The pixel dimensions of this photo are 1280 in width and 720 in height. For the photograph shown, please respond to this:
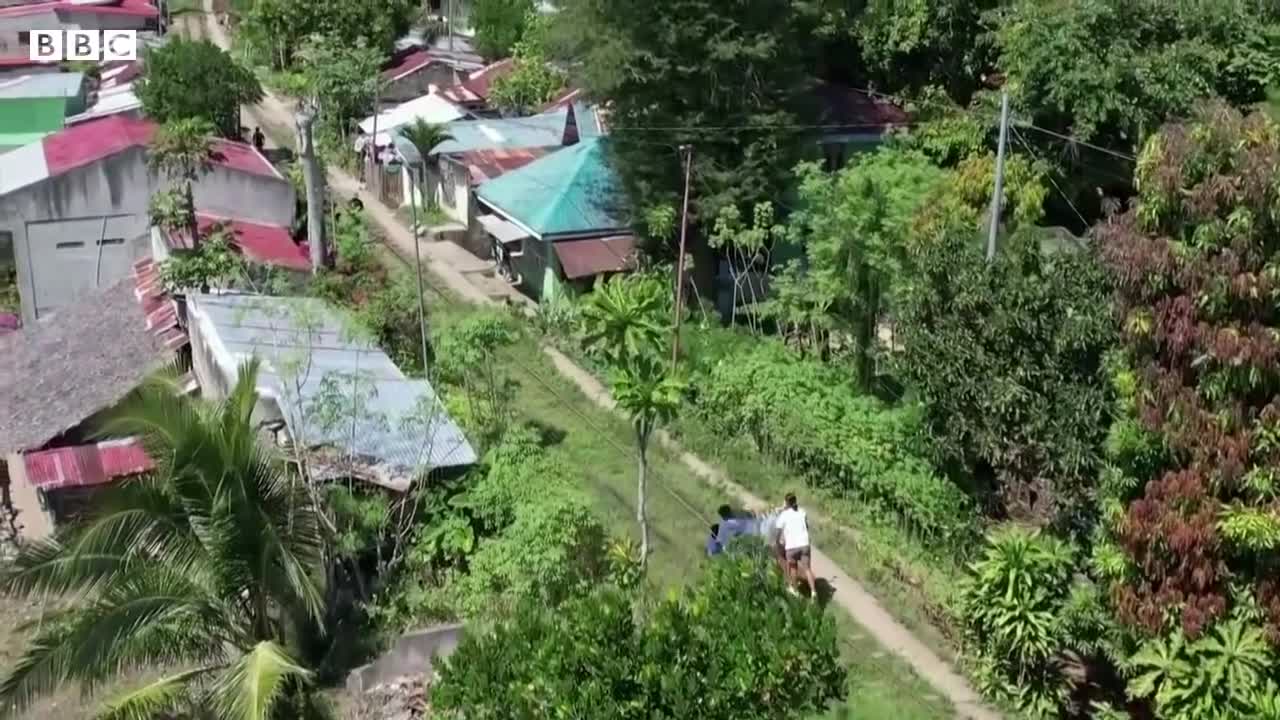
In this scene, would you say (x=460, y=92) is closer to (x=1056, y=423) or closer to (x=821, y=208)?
(x=821, y=208)

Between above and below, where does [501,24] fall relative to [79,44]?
above

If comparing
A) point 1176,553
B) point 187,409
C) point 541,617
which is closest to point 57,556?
point 187,409

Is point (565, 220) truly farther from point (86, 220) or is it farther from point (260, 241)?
point (86, 220)

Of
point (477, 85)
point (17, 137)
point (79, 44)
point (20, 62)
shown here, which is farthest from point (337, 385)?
point (79, 44)

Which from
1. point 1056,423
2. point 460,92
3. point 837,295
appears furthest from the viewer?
point 460,92

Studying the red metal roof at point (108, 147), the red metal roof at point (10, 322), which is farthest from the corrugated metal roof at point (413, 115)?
the red metal roof at point (10, 322)

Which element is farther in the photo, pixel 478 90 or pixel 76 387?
pixel 478 90
